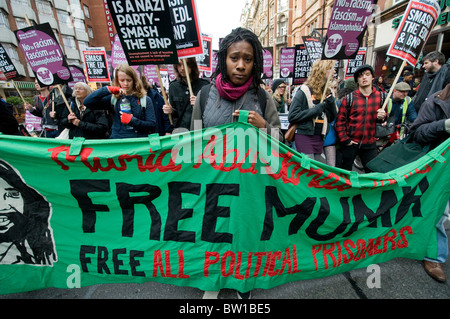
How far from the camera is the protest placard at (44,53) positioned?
11.9ft

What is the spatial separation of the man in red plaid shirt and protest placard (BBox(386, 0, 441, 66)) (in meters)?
0.49

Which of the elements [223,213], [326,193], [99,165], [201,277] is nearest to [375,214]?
[326,193]

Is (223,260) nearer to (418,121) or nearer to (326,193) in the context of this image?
(326,193)

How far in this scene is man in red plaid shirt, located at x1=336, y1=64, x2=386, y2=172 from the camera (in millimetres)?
3119

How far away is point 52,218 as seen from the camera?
183 centimetres

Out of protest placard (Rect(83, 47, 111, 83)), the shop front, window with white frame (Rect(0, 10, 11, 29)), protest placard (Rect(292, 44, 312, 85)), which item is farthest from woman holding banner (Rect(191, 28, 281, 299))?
window with white frame (Rect(0, 10, 11, 29))

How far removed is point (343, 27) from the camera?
309 centimetres

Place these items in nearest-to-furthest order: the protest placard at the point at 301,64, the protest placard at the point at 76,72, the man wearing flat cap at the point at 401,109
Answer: the man wearing flat cap at the point at 401,109, the protest placard at the point at 301,64, the protest placard at the point at 76,72

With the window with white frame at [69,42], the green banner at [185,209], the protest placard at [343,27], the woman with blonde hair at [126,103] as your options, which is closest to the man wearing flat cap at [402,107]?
the protest placard at [343,27]

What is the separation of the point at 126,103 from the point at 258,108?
A: 6.31 ft

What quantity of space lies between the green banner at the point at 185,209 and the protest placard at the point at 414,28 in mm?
1869

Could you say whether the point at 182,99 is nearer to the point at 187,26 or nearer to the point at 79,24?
the point at 187,26

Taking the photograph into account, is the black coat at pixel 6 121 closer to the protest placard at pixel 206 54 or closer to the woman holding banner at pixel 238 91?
the woman holding banner at pixel 238 91

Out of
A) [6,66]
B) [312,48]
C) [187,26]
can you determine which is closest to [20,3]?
[6,66]
